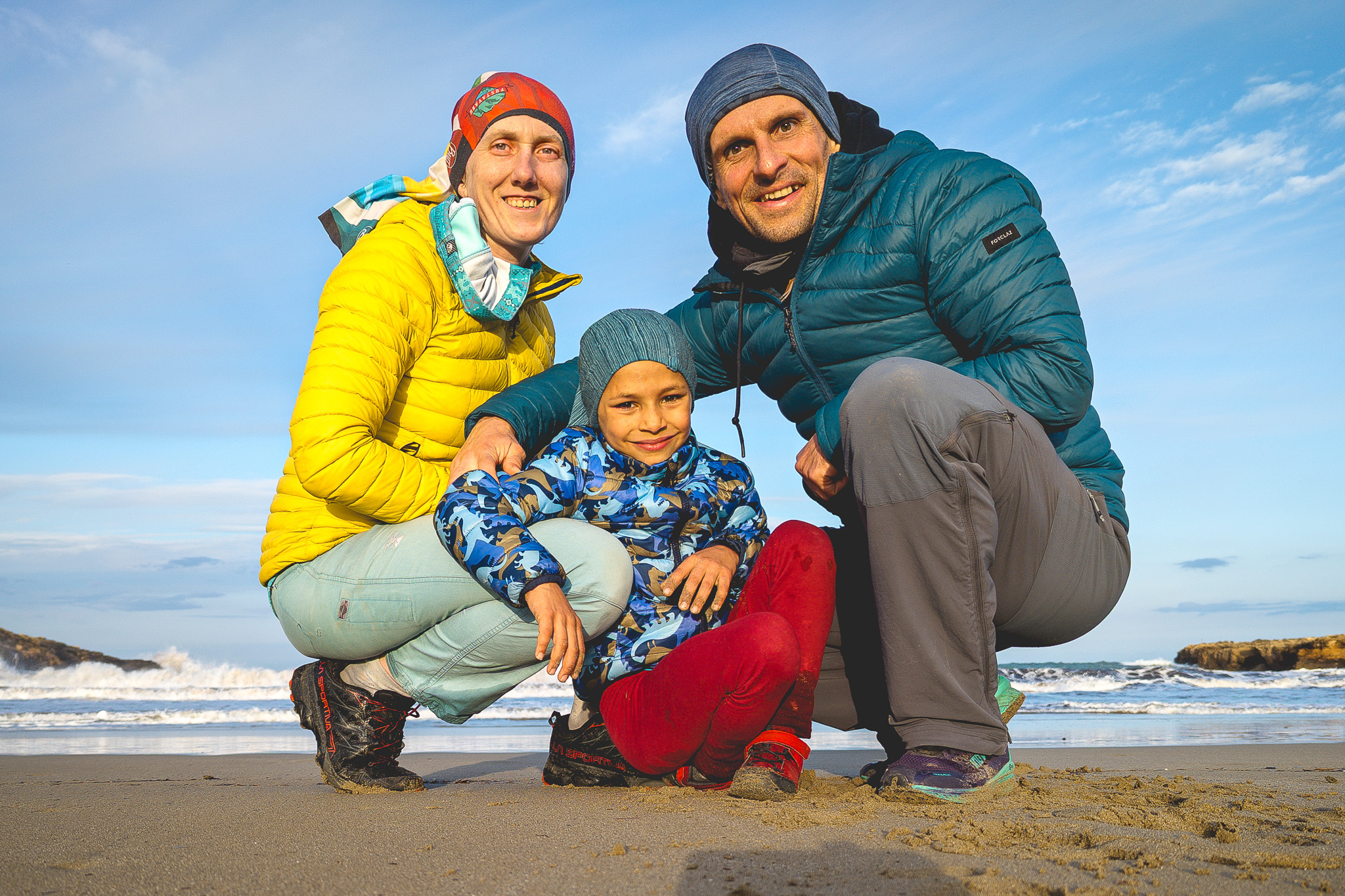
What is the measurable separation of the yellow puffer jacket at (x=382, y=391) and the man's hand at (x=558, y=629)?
65cm

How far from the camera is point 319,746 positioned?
7.95ft

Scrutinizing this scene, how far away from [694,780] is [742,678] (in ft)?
1.47

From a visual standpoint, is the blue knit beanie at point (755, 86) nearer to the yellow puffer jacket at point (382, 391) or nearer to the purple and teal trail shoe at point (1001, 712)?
the yellow puffer jacket at point (382, 391)

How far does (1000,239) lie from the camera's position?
7.67 feet

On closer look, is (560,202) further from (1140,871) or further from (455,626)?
(1140,871)

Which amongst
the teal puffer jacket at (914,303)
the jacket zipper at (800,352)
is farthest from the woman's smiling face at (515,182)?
the jacket zipper at (800,352)

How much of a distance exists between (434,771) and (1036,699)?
870 cm

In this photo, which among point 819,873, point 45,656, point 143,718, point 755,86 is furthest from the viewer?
point 45,656

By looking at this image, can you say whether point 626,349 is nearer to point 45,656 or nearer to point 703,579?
point 703,579

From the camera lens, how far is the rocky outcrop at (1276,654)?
14875 mm

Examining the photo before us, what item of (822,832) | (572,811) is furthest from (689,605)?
(822,832)

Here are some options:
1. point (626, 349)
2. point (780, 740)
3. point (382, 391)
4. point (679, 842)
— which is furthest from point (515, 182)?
point (679, 842)

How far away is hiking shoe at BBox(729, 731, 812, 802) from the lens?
1.94 m

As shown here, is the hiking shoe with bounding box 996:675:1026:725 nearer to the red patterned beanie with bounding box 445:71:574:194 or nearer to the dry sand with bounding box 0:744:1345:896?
the dry sand with bounding box 0:744:1345:896
